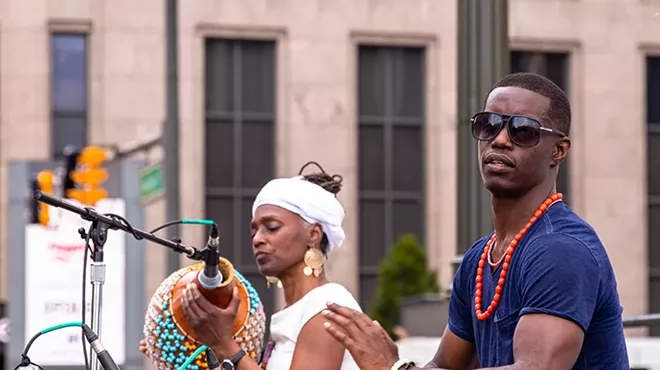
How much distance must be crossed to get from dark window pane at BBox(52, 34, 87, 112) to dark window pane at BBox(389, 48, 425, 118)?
19.8 ft

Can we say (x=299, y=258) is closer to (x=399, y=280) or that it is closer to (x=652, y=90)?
(x=399, y=280)

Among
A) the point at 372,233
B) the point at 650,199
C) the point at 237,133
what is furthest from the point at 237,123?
the point at 650,199

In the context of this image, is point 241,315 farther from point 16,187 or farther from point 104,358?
point 16,187

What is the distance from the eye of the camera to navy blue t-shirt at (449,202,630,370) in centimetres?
354

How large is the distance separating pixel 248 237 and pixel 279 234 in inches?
959

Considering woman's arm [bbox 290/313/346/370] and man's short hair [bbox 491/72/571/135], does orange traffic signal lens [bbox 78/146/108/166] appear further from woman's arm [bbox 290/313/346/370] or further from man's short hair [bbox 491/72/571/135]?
man's short hair [bbox 491/72/571/135]

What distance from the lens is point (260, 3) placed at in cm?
2986

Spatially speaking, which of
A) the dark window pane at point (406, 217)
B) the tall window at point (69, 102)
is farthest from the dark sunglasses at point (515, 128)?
the dark window pane at point (406, 217)

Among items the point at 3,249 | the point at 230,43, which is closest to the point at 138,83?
the point at 230,43

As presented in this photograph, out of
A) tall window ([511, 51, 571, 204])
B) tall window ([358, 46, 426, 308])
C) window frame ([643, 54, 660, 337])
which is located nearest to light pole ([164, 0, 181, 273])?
tall window ([358, 46, 426, 308])

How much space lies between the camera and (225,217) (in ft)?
98.1

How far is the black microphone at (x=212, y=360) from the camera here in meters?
4.45

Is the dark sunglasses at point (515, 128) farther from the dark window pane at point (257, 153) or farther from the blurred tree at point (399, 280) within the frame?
the dark window pane at point (257, 153)

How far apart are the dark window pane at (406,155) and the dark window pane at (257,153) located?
2507 millimetres
